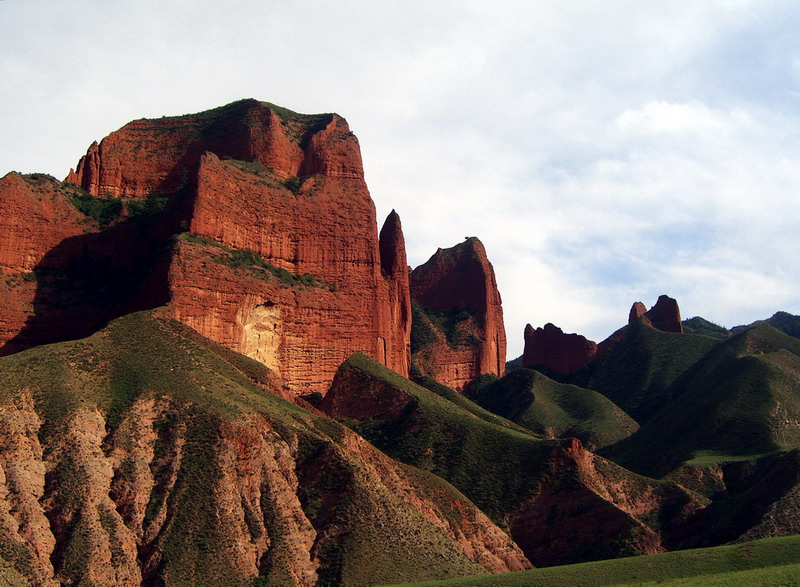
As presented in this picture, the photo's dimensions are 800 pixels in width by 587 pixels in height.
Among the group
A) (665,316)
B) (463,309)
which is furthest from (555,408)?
(665,316)

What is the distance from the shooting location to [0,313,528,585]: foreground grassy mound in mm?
46656

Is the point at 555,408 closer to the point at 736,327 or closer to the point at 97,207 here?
the point at 97,207

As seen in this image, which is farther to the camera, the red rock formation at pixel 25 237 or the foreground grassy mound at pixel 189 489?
the red rock formation at pixel 25 237

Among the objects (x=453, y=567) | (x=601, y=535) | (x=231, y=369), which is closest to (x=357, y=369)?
(x=231, y=369)

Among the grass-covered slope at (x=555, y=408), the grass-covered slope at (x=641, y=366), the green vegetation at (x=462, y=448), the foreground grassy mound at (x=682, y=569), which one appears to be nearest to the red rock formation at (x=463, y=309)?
the grass-covered slope at (x=555, y=408)

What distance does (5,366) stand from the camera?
5656 centimetres

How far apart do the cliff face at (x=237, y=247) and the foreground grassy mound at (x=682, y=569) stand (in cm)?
3195

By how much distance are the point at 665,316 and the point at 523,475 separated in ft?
266

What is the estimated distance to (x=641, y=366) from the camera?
13250 cm

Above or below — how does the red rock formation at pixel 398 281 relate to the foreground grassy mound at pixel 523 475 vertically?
above

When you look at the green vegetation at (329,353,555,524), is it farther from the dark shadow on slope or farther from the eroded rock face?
the dark shadow on slope

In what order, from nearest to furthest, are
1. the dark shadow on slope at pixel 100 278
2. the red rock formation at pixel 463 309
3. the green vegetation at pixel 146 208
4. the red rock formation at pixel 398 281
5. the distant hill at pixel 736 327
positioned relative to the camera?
the dark shadow on slope at pixel 100 278, the green vegetation at pixel 146 208, the red rock formation at pixel 398 281, the red rock formation at pixel 463 309, the distant hill at pixel 736 327

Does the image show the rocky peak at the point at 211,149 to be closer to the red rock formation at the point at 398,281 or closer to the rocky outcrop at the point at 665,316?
the red rock formation at the point at 398,281

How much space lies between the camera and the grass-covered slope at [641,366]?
124250 mm
